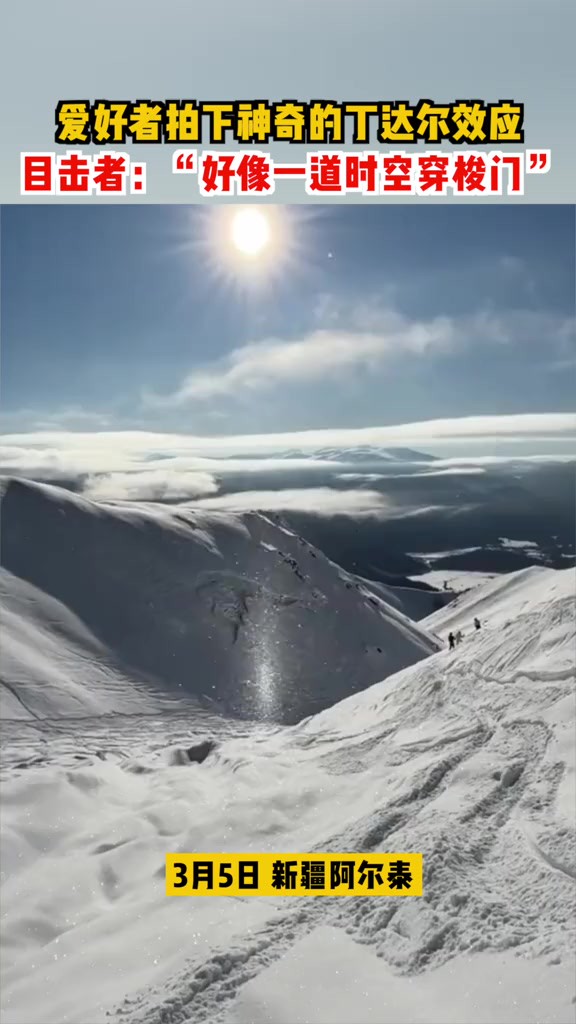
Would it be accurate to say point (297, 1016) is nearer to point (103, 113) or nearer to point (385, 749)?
point (385, 749)

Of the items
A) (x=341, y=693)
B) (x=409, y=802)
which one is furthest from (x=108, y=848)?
(x=341, y=693)
